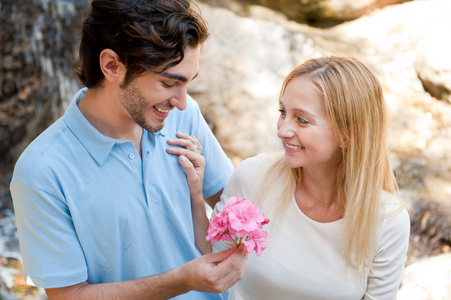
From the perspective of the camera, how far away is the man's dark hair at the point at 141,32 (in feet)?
7.06

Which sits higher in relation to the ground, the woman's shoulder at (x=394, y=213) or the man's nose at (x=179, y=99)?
the man's nose at (x=179, y=99)

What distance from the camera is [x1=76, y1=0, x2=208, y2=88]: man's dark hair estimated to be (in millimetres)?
2150

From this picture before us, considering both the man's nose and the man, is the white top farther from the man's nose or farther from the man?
the man's nose

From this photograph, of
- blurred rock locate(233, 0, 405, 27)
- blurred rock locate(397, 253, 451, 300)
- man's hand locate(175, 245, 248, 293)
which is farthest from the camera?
blurred rock locate(233, 0, 405, 27)

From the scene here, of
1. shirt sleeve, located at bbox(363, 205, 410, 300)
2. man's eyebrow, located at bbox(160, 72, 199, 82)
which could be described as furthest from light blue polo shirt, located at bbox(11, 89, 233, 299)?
shirt sleeve, located at bbox(363, 205, 410, 300)

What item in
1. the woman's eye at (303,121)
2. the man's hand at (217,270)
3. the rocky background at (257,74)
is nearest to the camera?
the man's hand at (217,270)

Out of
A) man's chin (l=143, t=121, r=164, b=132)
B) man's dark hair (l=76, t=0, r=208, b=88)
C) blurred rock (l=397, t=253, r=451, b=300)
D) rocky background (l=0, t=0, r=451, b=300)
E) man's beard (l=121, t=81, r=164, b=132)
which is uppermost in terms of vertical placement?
man's dark hair (l=76, t=0, r=208, b=88)

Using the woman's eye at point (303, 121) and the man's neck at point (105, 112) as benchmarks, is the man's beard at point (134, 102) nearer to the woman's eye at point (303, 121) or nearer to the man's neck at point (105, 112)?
the man's neck at point (105, 112)

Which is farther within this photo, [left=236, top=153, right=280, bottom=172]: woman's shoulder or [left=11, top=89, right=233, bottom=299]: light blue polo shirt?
[left=236, top=153, right=280, bottom=172]: woman's shoulder

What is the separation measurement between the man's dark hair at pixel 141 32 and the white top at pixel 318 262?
0.96 meters

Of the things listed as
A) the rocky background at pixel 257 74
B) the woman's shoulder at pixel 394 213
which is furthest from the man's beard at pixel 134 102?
the rocky background at pixel 257 74

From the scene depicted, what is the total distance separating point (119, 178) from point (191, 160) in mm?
432

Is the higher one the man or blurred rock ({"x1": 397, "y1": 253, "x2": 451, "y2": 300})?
the man

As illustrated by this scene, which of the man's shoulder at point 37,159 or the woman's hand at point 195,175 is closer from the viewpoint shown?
the man's shoulder at point 37,159
